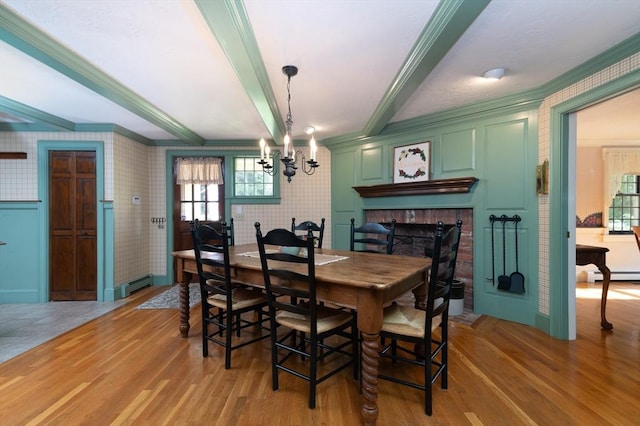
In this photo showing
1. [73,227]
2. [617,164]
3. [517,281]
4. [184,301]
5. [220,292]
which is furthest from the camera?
[617,164]

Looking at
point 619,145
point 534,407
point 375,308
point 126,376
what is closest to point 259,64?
point 375,308

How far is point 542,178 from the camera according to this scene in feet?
9.10

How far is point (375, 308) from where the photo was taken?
154cm

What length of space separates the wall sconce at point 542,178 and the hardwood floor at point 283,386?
4.41 ft

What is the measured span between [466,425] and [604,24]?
2544mm

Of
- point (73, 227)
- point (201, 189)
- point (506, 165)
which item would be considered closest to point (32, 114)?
point (73, 227)

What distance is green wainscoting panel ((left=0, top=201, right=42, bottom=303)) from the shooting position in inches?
149

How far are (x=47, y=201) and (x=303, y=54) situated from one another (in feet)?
12.9

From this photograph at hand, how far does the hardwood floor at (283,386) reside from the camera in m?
1.67

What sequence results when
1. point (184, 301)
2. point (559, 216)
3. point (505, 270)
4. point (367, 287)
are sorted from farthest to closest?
1. point (505, 270)
2. point (184, 301)
3. point (559, 216)
4. point (367, 287)

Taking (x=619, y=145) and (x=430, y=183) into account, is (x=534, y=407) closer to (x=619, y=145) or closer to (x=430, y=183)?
(x=430, y=183)

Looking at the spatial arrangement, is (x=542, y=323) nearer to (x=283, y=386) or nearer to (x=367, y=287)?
(x=367, y=287)

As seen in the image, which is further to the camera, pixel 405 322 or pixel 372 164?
pixel 372 164

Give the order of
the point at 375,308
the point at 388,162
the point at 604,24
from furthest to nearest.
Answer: the point at 388,162
the point at 604,24
the point at 375,308
